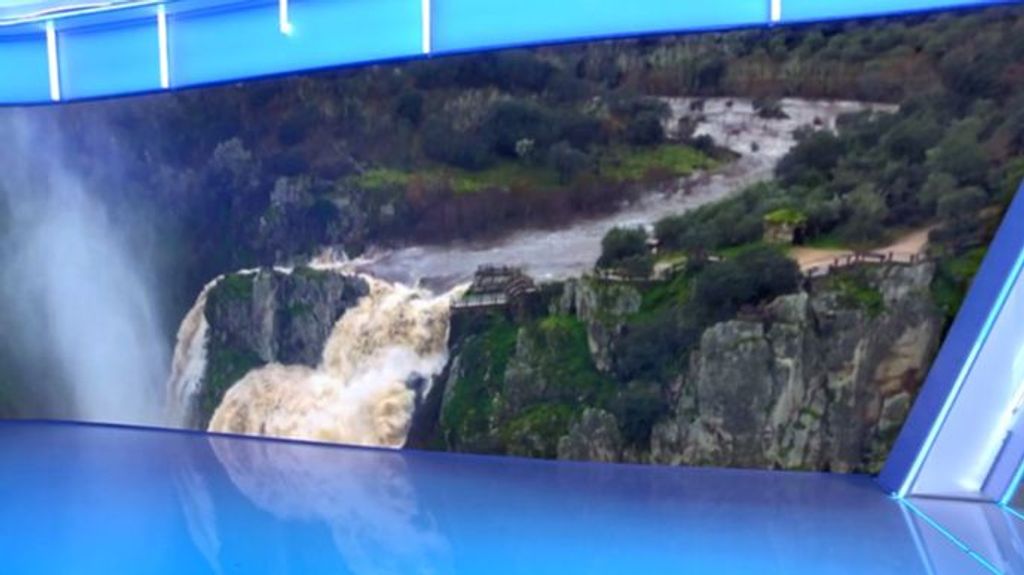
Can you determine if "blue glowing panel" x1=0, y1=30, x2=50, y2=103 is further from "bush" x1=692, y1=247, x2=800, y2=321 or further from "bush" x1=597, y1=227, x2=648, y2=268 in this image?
"bush" x1=692, y1=247, x2=800, y2=321

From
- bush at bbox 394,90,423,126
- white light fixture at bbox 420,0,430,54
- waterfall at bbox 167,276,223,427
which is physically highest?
white light fixture at bbox 420,0,430,54

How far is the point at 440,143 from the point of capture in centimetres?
844

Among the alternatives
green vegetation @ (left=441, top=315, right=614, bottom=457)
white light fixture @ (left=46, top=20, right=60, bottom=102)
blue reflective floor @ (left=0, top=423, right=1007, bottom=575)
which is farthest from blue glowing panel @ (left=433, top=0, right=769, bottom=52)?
white light fixture @ (left=46, top=20, right=60, bottom=102)

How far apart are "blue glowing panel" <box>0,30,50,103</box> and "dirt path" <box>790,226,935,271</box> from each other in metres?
6.96

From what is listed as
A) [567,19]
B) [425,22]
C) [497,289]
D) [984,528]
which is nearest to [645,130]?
[567,19]

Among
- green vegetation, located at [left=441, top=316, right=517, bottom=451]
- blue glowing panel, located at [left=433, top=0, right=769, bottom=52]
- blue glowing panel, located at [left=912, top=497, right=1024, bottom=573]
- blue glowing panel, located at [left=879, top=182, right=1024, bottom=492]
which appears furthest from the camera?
green vegetation, located at [left=441, top=316, right=517, bottom=451]

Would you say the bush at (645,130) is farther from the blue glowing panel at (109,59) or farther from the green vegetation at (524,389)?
the blue glowing panel at (109,59)

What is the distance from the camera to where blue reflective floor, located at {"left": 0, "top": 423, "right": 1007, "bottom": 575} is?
206 inches

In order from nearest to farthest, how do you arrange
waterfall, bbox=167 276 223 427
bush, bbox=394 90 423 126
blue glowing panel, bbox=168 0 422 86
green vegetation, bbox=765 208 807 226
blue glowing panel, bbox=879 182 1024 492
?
1. blue glowing panel, bbox=879 182 1024 492
2. green vegetation, bbox=765 208 807 226
3. blue glowing panel, bbox=168 0 422 86
4. bush, bbox=394 90 423 126
5. waterfall, bbox=167 276 223 427

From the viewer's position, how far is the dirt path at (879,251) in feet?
23.3

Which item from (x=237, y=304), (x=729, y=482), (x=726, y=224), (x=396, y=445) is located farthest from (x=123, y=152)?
(x=729, y=482)

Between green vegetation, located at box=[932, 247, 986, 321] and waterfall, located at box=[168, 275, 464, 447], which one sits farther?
waterfall, located at box=[168, 275, 464, 447]

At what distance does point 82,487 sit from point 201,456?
4.07 ft

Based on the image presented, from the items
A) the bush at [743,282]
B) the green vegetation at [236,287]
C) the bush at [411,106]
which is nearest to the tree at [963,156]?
the bush at [743,282]
